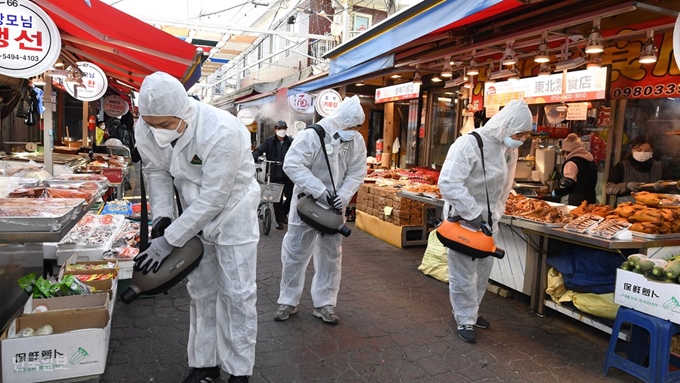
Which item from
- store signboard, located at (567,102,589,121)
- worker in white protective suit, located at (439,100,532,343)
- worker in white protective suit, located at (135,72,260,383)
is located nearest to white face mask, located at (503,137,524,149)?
worker in white protective suit, located at (439,100,532,343)

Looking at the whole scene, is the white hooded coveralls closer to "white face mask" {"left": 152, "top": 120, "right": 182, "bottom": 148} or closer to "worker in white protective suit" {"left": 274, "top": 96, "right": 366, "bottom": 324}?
"worker in white protective suit" {"left": 274, "top": 96, "right": 366, "bottom": 324}

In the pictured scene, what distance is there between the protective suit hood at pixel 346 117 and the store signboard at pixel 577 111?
3.89 m

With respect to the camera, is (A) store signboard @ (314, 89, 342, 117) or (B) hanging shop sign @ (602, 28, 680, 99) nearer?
(B) hanging shop sign @ (602, 28, 680, 99)

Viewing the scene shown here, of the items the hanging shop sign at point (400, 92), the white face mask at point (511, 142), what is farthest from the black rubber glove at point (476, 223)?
the hanging shop sign at point (400, 92)

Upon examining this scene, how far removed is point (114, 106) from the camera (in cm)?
1509

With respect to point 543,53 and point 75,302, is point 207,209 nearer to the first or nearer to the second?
point 75,302

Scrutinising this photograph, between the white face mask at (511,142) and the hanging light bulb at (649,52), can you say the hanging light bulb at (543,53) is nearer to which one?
the hanging light bulb at (649,52)

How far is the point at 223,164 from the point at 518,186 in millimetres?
5917

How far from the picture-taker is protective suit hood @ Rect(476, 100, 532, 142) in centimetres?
397

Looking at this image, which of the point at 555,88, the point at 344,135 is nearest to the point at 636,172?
the point at 555,88

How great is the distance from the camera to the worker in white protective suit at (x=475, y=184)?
13.2ft

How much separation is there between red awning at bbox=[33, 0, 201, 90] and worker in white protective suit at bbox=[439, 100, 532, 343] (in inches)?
136

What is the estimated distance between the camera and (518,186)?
24.2ft

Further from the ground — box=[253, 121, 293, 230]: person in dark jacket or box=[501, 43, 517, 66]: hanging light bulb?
box=[501, 43, 517, 66]: hanging light bulb
